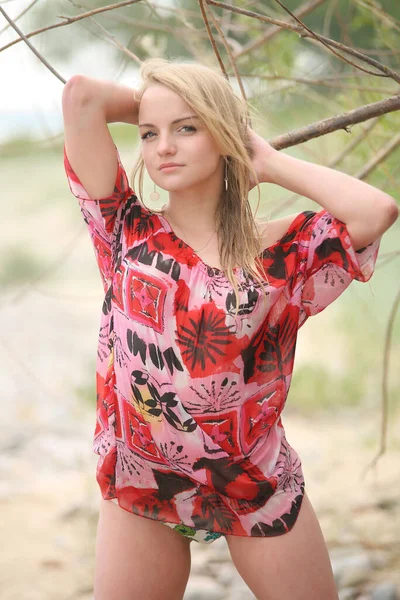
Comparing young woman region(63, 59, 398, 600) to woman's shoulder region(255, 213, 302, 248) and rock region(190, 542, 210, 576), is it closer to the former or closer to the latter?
woman's shoulder region(255, 213, 302, 248)

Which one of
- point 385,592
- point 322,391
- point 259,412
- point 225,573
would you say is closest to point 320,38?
point 259,412

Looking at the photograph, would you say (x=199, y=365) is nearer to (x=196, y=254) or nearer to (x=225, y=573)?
(x=196, y=254)

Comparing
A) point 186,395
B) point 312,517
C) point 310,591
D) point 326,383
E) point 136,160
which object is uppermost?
point 326,383

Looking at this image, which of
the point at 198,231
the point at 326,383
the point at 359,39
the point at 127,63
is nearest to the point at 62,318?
the point at 326,383

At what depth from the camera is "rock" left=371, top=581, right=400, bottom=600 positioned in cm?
252

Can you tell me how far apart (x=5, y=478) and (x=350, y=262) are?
3.05 meters

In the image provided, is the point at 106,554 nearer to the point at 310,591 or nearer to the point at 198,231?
the point at 310,591

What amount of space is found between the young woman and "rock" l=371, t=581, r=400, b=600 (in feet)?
4.17

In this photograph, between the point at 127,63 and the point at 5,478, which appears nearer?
the point at 127,63

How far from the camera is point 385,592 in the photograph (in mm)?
2535

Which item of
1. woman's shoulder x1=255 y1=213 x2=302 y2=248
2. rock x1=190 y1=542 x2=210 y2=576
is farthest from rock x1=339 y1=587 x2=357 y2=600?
woman's shoulder x1=255 y1=213 x2=302 y2=248

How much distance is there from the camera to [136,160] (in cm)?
149

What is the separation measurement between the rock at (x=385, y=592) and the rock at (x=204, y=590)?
1.69 ft

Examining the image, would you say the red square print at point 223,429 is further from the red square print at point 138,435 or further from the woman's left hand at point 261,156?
the woman's left hand at point 261,156
